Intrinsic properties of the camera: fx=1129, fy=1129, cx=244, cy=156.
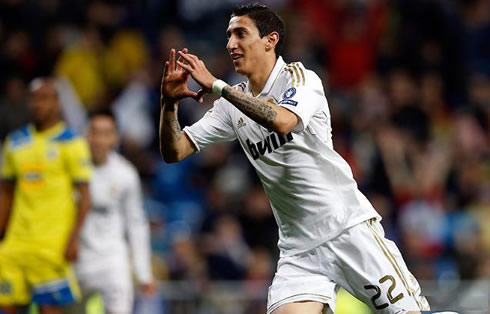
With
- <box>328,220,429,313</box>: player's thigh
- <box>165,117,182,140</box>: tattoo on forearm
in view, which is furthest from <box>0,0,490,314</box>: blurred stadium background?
<box>165,117,182,140</box>: tattoo on forearm

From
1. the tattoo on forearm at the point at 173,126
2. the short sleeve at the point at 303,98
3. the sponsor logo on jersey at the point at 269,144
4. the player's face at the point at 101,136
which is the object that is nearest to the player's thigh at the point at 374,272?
the sponsor logo on jersey at the point at 269,144

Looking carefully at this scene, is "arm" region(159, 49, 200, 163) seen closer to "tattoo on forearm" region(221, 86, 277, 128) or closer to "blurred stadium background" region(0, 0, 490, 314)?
"tattoo on forearm" region(221, 86, 277, 128)

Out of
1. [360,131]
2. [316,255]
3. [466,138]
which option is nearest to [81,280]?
[316,255]

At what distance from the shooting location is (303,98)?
20.2 ft

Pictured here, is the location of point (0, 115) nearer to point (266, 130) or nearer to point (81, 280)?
point (81, 280)

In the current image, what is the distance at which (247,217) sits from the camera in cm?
1262

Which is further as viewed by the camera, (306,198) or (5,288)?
(5,288)

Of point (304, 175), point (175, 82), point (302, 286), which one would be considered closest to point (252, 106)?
point (175, 82)

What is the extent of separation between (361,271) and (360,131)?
7.15 metres

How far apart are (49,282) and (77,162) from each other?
0.99 m

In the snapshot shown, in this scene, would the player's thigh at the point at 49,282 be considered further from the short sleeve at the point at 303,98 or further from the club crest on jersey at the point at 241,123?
the short sleeve at the point at 303,98

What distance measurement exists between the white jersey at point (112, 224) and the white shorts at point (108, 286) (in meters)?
0.04

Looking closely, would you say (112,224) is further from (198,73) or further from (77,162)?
(198,73)

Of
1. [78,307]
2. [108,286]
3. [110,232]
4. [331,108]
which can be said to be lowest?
[78,307]
